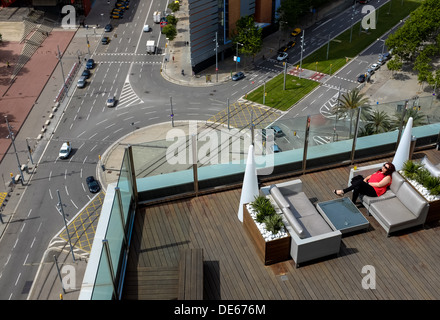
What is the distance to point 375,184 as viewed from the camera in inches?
898

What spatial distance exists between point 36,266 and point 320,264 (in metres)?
47.4

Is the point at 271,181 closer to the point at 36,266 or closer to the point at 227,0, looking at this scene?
the point at 36,266

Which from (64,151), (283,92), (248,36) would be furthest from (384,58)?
(64,151)

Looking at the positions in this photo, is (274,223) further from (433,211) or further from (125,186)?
(433,211)

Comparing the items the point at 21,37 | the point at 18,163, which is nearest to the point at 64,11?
the point at 21,37

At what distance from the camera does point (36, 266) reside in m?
59.0

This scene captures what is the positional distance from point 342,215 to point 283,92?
70.6m

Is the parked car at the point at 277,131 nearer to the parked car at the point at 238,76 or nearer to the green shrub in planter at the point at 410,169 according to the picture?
the green shrub in planter at the point at 410,169

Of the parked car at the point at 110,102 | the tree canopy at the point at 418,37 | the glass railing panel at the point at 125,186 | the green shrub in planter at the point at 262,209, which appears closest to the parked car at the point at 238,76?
the parked car at the point at 110,102

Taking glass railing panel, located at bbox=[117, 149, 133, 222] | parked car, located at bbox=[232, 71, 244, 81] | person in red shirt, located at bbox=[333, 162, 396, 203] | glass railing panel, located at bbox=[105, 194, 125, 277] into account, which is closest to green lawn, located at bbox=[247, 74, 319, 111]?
parked car, located at bbox=[232, 71, 244, 81]

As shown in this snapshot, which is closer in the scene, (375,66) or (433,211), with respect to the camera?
(433,211)

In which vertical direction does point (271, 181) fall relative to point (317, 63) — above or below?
above

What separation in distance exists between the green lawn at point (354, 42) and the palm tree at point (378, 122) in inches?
2876

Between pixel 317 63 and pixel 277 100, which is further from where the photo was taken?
pixel 317 63
